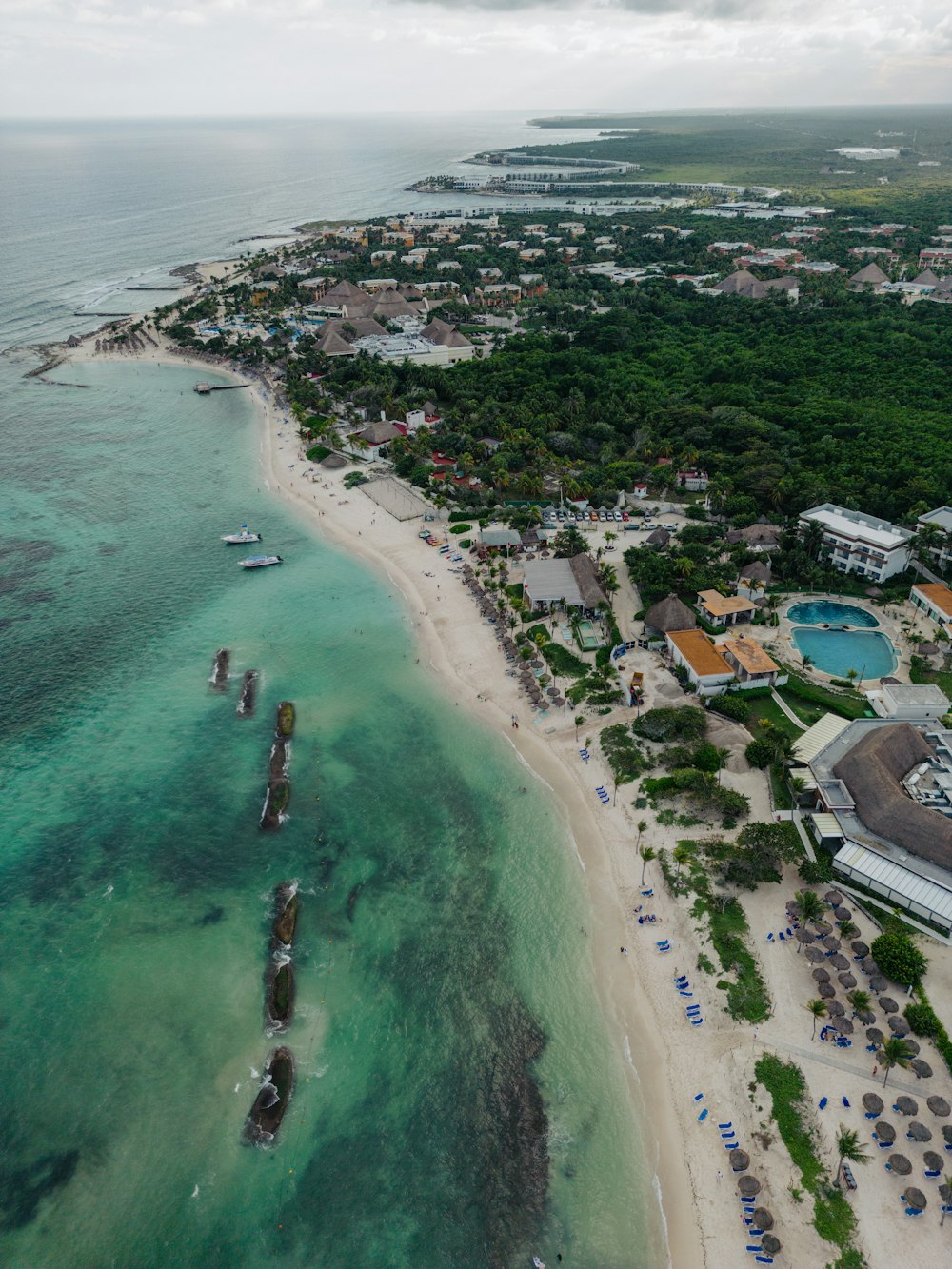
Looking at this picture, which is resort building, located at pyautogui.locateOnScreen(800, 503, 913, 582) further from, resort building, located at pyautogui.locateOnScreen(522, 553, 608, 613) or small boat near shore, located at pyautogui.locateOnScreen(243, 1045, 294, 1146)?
small boat near shore, located at pyautogui.locateOnScreen(243, 1045, 294, 1146)

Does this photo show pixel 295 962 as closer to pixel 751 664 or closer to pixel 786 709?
pixel 786 709

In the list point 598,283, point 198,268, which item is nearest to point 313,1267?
point 598,283

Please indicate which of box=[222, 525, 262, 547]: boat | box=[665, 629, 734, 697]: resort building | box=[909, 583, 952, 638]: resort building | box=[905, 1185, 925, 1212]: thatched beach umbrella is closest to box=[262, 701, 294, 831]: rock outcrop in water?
box=[222, 525, 262, 547]: boat

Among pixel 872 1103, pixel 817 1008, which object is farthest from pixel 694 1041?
pixel 872 1103

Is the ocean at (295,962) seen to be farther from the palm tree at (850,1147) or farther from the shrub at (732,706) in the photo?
the shrub at (732,706)

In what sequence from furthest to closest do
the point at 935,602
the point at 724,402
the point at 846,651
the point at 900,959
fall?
the point at 724,402 → the point at 935,602 → the point at 846,651 → the point at 900,959
